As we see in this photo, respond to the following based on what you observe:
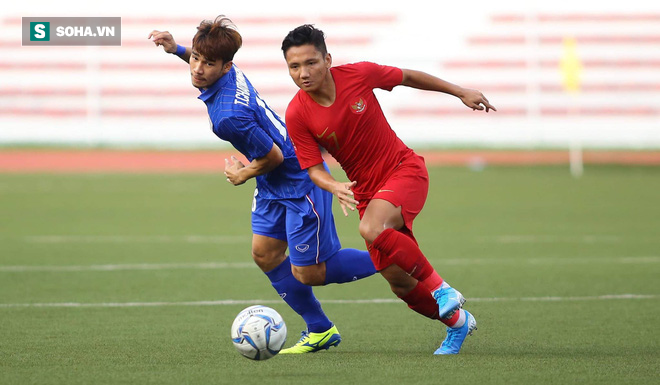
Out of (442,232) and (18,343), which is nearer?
(18,343)

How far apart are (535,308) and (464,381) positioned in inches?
112

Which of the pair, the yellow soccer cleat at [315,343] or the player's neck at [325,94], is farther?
the yellow soccer cleat at [315,343]

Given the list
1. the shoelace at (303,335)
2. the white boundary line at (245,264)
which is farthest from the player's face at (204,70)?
the white boundary line at (245,264)

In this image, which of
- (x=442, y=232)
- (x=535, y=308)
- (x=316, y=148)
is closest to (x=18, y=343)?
(x=316, y=148)

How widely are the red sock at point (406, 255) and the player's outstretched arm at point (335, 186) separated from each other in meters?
0.27

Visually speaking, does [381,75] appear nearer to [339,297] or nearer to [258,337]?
[258,337]

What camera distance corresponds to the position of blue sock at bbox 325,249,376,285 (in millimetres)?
6305

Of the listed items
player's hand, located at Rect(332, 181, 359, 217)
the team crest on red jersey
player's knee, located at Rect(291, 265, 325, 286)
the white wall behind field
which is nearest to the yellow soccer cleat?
player's knee, located at Rect(291, 265, 325, 286)

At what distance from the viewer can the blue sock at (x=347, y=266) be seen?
20.7 ft

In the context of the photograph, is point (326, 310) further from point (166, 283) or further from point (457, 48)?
point (457, 48)

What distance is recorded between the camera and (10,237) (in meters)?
12.8

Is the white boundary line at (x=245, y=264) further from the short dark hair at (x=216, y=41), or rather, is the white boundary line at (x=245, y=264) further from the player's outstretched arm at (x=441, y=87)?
the short dark hair at (x=216, y=41)

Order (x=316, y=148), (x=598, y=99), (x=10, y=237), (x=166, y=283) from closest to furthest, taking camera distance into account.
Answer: (x=316, y=148) → (x=166, y=283) → (x=10, y=237) → (x=598, y=99)

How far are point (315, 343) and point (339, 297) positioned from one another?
7.39 ft
